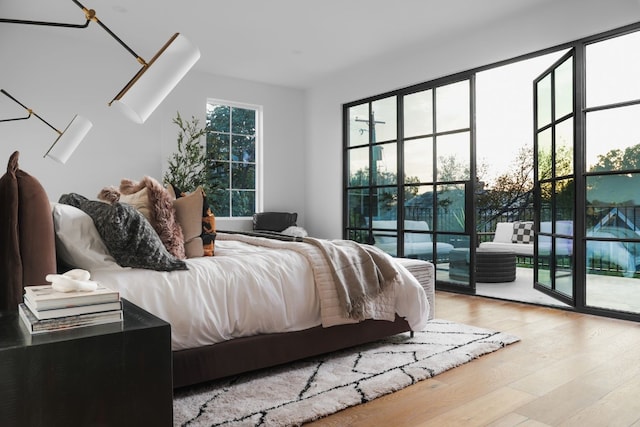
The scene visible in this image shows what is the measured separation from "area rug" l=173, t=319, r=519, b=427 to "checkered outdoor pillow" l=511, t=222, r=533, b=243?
15.7ft

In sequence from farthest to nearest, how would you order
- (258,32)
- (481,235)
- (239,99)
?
1. (481,235)
2. (239,99)
3. (258,32)

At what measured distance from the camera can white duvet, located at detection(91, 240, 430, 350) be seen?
2051 millimetres

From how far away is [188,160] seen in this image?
5855 millimetres

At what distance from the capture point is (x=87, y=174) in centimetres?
520

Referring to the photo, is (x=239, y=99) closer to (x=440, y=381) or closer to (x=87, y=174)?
(x=87, y=174)

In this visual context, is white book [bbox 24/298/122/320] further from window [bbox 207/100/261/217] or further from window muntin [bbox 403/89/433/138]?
window [bbox 207/100/261/217]

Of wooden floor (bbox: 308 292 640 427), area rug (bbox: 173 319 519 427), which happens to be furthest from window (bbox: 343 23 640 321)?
area rug (bbox: 173 319 519 427)

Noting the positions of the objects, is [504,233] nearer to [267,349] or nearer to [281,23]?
[281,23]

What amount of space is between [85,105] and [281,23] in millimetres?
2311

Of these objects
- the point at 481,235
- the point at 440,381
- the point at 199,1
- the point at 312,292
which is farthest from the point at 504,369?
the point at 481,235

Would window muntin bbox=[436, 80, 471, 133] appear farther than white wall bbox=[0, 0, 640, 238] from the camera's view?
Yes

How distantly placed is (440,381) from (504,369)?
398 millimetres

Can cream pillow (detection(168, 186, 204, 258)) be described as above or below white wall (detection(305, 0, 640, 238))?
below

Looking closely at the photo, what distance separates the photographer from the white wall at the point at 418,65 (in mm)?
3904
